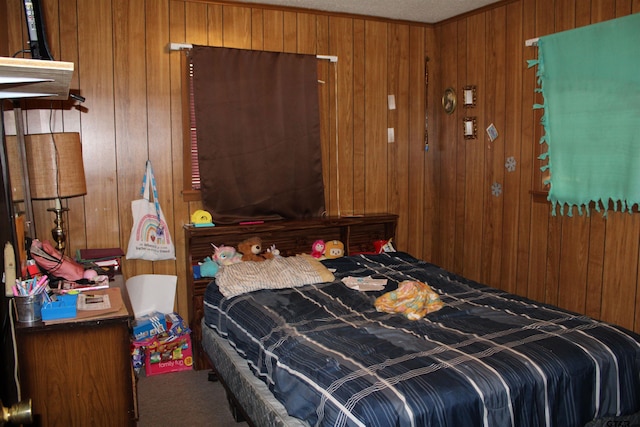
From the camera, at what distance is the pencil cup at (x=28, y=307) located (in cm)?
200

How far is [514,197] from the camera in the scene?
375 cm

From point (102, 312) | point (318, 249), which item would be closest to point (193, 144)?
point (318, 249)

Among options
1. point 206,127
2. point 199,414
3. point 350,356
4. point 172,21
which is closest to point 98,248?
point 206,127

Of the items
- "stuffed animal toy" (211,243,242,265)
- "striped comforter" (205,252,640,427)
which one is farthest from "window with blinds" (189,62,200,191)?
"striped comforter" (205,252,640,427)

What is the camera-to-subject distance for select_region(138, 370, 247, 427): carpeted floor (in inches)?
111

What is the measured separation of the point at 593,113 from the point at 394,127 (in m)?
1.60

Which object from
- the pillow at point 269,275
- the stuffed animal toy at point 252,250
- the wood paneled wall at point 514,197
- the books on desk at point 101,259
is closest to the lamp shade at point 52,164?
the books on desk at point 101,259

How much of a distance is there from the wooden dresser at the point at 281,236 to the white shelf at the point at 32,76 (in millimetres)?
1958

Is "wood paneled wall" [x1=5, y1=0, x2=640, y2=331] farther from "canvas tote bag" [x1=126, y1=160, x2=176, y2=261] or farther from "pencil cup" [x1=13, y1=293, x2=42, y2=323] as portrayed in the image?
"pencil cup" [x1=13, y1=293, x2=42, y2=323]

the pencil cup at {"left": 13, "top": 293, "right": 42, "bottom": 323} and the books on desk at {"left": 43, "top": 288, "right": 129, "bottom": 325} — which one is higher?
the pencil cup at {"left": 13, "top": 293, "right": 42, "bottom": 323}

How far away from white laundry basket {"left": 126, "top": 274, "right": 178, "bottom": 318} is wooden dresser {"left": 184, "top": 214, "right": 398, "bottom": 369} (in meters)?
0.13

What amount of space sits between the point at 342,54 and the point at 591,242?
2.21m

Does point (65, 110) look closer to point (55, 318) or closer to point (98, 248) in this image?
point (98, 248)

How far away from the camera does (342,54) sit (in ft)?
13.5
